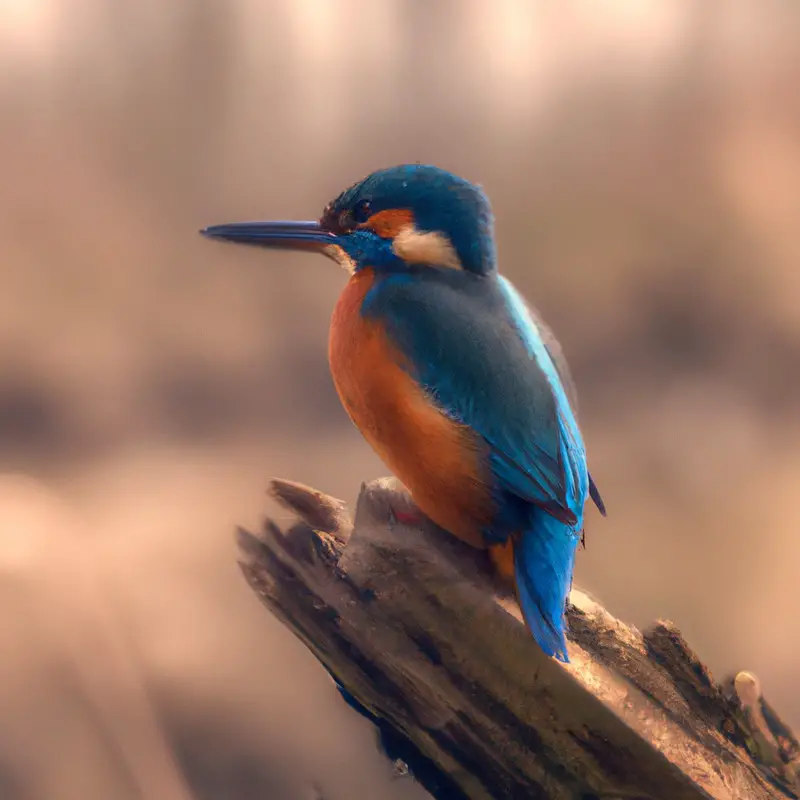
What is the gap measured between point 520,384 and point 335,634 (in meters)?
0.35

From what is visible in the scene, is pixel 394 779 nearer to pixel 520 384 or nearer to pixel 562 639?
pixel 562 639

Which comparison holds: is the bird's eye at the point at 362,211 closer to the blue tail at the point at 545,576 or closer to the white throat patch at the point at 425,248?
the white throat patch at the point at 425,248

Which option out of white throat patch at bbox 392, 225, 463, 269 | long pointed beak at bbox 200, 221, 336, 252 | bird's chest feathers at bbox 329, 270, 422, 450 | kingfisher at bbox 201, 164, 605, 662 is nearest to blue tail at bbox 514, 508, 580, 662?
kingfisher at bbox 201, 164, 605, 662

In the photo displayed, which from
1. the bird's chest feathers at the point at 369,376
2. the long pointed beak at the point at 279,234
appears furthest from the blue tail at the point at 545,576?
the long pointed beak at the point at 279,234

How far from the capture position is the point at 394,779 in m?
1.10

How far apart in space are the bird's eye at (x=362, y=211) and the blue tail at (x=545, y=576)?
1.21 ft

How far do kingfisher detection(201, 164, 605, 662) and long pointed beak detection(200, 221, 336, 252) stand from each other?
1.7 inches

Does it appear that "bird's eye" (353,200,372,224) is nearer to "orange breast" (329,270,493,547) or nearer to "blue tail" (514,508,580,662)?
"orange breast" (329,270,493,547)

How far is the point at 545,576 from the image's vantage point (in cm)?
83

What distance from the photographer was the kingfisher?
32.6 inches

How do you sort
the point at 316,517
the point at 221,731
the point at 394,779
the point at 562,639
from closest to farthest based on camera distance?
the point at 562,639
the point at 316,517
the point at 394,779
the point at 221,731

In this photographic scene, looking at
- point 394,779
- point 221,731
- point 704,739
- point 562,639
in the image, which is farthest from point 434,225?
point 221,731

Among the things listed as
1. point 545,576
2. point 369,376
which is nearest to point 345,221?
point 369,376

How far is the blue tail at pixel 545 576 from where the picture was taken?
2.68ft
